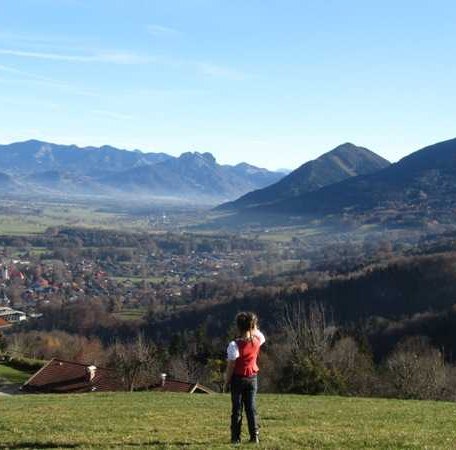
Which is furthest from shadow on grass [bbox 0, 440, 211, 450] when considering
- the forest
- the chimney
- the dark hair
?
the chimney

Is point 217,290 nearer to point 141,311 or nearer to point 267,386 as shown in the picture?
point 141,311

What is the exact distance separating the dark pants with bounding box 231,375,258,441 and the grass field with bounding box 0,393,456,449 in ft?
1.04

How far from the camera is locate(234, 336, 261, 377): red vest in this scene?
410 inches

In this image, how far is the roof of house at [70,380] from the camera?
32500 mm

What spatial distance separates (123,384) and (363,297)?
62.6m

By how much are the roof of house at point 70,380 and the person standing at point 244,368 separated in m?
22.0

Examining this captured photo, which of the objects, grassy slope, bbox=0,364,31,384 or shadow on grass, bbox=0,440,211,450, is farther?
grassy slope, bbox=0,364,31,384

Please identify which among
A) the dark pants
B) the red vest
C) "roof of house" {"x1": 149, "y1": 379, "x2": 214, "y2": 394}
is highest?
the red vest

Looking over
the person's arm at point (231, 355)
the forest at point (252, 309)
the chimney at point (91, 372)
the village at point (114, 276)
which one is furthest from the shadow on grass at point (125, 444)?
the village at point (114, 276)

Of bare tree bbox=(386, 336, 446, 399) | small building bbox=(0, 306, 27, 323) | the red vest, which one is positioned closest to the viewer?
the red vest

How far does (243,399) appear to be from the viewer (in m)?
10.6

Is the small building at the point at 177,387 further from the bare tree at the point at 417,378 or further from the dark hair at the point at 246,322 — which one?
the dark hair at the point at 246,322

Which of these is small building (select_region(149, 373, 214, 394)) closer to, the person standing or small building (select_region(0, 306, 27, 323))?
the person standing

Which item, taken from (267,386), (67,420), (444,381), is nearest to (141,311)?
(267,386)
